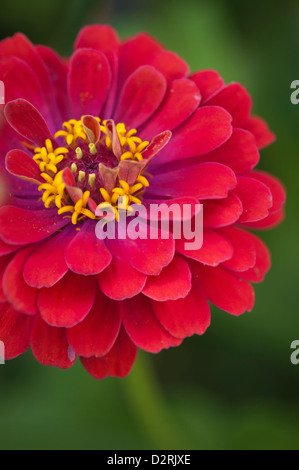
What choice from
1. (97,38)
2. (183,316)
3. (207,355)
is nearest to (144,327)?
(183,316)

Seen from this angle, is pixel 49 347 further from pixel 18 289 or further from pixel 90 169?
pixel 90 169

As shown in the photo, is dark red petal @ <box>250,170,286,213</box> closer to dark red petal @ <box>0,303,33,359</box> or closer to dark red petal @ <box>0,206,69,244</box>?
dark red petal @ <box>0,206,69,244</box>

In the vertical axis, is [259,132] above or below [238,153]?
above

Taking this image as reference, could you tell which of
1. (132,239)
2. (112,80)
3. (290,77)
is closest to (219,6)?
(290,77)

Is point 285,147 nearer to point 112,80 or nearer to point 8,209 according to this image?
point 112,80

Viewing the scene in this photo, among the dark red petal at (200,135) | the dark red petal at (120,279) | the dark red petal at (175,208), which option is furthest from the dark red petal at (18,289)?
the dark red petal at (200,135)

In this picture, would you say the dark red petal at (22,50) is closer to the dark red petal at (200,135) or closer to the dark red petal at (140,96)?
the dark red petal at (140,96)
